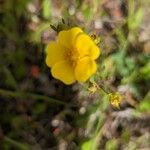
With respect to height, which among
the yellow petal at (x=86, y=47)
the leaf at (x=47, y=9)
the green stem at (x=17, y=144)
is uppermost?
the leaf at (x=47, y=9)

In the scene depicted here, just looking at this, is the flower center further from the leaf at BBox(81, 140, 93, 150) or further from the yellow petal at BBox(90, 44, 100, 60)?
the leaf at BBox(81, 140, 93, 150)

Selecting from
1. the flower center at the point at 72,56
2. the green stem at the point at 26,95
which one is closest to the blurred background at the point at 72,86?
the green stem at the point at 26,95

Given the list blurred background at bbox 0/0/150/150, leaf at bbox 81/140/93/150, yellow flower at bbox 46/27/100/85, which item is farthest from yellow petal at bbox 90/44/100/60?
leaf at bbox 81/140/93/150

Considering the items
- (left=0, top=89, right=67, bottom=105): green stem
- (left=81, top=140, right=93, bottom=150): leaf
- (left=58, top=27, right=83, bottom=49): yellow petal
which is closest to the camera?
(left=58, top=27, right=83, bottom=49): yellow petal

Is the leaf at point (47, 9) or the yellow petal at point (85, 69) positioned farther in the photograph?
the leaf at point (47, 9)

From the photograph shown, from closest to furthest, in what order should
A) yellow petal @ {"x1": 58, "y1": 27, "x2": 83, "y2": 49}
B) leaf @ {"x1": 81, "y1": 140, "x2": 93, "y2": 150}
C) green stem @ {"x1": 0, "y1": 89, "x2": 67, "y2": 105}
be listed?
yellow petal @ {"x1": 58, "y1": 27, "x2": 83, "y2": 49}, leaf @ {"x1": 81, "y1": 140, "x2": 93, "y2": 150}, green stem @ {"x1": 0, "y1": 89, "x2": 67, "y2": 105}

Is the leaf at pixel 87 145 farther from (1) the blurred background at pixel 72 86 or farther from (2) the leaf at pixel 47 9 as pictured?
(2) the leaf at pixel 47 9

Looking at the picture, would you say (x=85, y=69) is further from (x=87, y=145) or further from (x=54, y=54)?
(x=87, y=145)

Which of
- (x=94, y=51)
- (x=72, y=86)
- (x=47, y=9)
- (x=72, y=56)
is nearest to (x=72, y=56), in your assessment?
(x=72, y=56)
